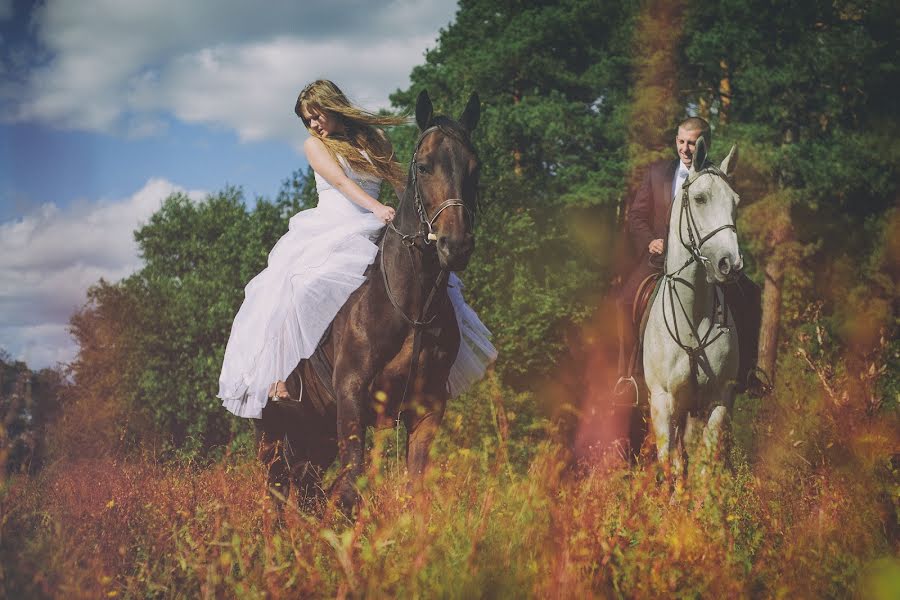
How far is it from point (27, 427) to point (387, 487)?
2.74 m

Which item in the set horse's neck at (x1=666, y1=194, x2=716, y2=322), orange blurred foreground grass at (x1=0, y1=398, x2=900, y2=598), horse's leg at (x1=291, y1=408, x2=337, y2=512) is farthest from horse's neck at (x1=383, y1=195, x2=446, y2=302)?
horse's neck at (x1=666, y1=194, x2=716, y2=322)

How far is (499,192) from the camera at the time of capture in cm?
2502

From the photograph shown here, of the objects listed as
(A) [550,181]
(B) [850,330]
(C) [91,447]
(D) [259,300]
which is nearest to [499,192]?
(A) [550,181]

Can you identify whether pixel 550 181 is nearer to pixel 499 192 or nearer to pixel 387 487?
pixel 499 192

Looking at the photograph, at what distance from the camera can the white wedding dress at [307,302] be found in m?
6.54

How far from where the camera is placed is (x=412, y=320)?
19.9 ft

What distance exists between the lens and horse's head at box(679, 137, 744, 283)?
7023mm

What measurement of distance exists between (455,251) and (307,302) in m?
1.59

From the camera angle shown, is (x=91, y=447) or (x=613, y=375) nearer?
(x=613, y=375)

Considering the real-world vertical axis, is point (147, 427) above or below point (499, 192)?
below

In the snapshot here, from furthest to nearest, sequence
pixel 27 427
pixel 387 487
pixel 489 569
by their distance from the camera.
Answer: pixel 27 427
pixel 387 487
pixel 489 569

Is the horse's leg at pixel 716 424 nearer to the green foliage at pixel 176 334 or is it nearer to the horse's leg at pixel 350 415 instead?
the horse's leg at pixel 350 415

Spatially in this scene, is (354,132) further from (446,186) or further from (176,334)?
(176,334)

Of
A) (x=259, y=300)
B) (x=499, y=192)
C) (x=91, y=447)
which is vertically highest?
(x=499, y=192)
